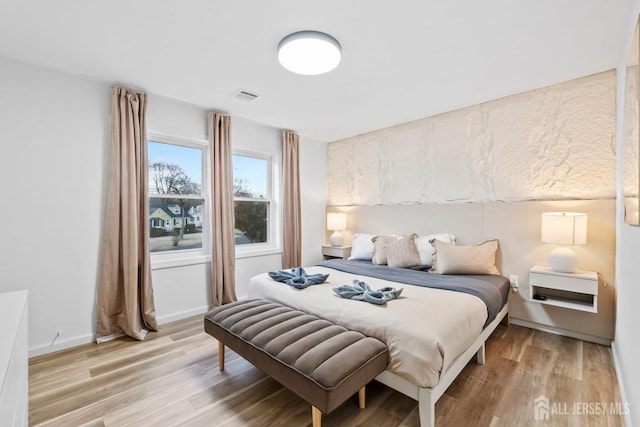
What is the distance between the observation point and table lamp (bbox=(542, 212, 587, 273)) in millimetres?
2443

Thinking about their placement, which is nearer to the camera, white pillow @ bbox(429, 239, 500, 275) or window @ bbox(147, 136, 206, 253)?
white pillow @ bbox(429, 239, 500, 275)

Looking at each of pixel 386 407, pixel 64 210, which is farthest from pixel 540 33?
pixel 64 210

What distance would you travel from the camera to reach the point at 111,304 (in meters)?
2.73

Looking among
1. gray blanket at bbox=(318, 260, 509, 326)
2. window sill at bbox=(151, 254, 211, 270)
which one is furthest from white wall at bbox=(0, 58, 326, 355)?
gray blanket at bbox=(318, 260, 509, 326)

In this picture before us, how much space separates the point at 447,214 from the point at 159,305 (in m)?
3.48

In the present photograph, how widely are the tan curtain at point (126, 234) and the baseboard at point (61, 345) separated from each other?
0.11 meters

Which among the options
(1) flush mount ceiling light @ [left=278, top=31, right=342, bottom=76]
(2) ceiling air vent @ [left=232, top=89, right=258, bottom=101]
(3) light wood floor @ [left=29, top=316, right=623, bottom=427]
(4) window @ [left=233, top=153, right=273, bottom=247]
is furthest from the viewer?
(4) window @ [left=233, top=153, right=273, bottom=247]

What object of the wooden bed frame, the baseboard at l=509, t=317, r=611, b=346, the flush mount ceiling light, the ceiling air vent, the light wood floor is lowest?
the light wood floor

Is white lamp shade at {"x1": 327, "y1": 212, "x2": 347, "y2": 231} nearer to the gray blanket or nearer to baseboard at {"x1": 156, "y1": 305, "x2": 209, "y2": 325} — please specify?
the gray blanket

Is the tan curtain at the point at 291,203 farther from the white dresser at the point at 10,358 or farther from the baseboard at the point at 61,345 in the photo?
the white dresser at the point at 10,358

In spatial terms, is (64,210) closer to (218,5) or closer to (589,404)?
(218,5)

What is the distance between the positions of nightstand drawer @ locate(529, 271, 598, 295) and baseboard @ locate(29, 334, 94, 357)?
13.7ft

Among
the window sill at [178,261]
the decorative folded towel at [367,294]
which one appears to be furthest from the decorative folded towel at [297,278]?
the window sill at [178,261]

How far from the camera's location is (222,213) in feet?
11.3
